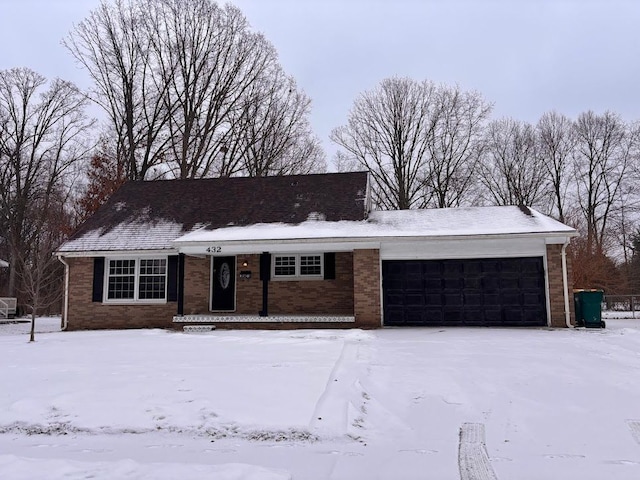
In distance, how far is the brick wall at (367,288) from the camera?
45.7ft

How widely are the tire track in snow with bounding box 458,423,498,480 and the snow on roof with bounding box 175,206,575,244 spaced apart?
8872mm

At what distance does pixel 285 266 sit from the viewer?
1600 centimetres

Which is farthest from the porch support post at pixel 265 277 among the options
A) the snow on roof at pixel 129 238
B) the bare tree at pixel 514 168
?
the bare tree at pixel 514 168

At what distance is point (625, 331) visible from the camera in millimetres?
12977

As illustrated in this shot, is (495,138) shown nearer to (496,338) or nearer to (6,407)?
(496,338)

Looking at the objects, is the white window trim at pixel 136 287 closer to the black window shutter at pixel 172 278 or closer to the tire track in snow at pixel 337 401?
the black window shutter at pixel 172 278

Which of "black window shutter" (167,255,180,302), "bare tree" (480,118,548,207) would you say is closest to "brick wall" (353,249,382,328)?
"black window shutter" (167,255,180,302)

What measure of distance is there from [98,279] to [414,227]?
1048 centimetres

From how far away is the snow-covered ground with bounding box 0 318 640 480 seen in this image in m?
4.33

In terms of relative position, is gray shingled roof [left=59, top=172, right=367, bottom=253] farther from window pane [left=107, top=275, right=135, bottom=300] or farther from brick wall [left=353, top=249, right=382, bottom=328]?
brick wall [left=353, top=249, right=382, bottom=328]

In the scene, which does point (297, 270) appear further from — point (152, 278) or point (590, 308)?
point (590, 308)

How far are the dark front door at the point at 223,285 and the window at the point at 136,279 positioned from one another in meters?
1.60

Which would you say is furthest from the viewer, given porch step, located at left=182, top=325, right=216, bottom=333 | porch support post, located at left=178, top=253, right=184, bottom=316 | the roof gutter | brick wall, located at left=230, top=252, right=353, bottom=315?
brick wall, located at left=230, top=252, right=353, bottom=315

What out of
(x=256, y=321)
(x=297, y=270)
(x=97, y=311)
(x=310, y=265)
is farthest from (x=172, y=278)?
(x=310, y=265)
